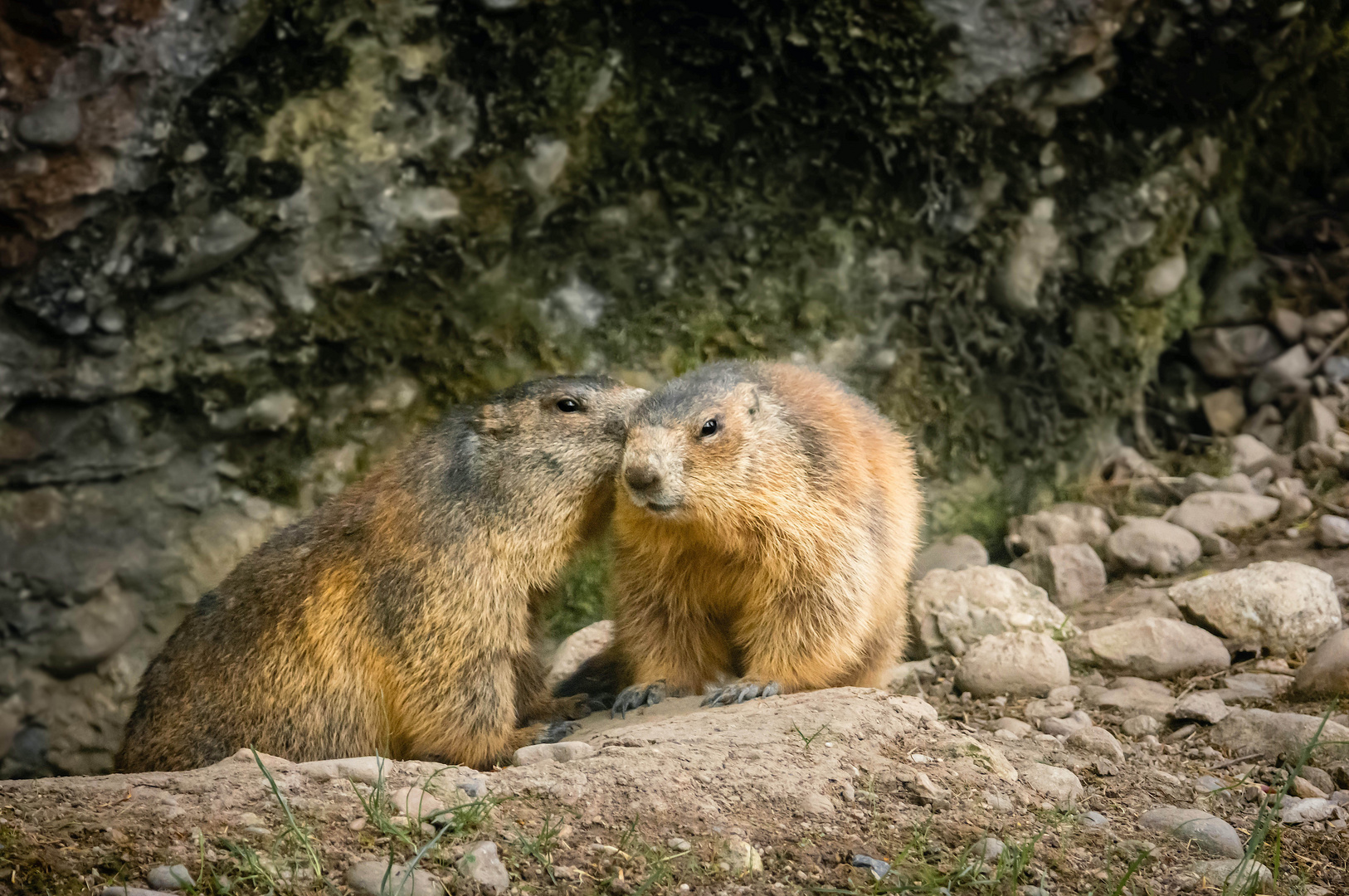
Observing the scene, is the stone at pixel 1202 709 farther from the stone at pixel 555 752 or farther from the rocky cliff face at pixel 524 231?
the rocky cliff face at pixel 524 231

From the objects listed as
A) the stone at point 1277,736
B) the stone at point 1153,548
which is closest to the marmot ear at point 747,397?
the stone at point 1277,736

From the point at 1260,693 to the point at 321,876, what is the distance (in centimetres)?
362

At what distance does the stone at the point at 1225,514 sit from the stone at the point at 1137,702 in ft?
6.11

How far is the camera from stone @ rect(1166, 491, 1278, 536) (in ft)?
21.5

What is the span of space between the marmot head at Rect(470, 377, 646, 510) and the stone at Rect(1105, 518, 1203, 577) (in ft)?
10.2

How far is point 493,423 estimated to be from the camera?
4.76 m

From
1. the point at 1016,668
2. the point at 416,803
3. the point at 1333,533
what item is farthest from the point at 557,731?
the point at 1333,533

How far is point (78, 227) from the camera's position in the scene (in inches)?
227

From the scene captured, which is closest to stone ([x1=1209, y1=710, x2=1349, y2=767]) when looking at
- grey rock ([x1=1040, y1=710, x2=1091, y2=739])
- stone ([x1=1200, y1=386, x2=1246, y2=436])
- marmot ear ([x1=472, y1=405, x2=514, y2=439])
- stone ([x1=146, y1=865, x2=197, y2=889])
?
grey rock ([x1=1040, y1=710, x2=1091, y2=739])

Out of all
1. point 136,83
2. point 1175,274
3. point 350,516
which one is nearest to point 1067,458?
point 1175,274

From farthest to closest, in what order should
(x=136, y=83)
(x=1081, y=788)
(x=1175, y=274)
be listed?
(x=1175, y=274), (x=136, y=83), (x=1081, y=788)

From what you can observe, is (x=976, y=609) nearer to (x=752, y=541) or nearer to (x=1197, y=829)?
(x=752, y=541)

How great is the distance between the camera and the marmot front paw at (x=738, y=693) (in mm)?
4598

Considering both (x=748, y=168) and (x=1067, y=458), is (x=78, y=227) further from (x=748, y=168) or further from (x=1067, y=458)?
(x=1067, y=458)
